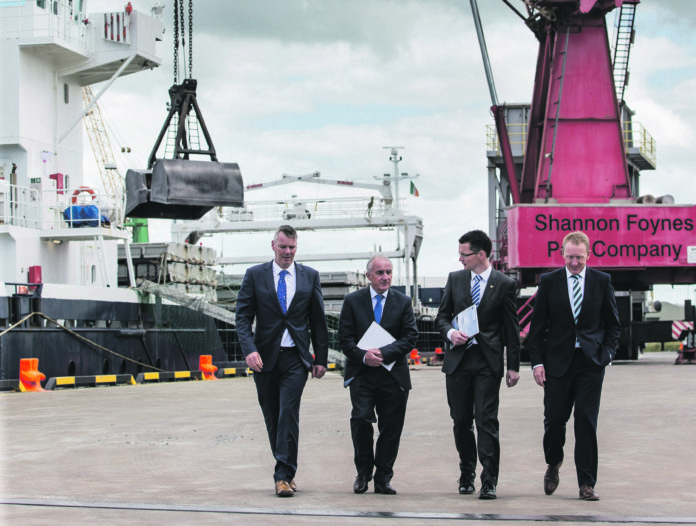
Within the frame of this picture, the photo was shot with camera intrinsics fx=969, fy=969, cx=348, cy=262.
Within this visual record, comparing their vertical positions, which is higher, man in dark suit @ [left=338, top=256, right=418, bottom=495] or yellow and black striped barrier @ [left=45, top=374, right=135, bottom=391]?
man in dark suit @ [left=338, top=256, right=418, bottom=495]

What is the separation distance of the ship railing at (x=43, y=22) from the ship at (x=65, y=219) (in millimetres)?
30

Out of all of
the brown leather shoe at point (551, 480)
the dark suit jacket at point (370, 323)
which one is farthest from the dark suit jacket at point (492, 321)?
the brown leather shoe at point (551, 480)

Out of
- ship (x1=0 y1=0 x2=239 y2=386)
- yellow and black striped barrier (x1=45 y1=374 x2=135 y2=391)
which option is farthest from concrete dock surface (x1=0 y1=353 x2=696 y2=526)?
ship (x1=0 y1=0 x2=239 y2=386)

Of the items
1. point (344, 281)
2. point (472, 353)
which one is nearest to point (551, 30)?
point (344, 281)

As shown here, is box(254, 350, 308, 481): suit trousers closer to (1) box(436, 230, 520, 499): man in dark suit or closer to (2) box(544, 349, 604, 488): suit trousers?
(1) box(436, 230, 520, 499): man in dark suit

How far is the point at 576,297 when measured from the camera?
6367 millimetres

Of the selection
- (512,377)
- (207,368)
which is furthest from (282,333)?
(207,368)

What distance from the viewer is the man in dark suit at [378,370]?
21.0ft

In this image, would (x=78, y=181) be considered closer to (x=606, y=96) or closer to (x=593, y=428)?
(x=606, y=96)

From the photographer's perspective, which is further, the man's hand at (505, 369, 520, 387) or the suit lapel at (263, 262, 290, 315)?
the suit lapel at (263, 262, 290, 315)

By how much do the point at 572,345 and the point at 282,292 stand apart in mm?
1971

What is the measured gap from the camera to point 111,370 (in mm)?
20641

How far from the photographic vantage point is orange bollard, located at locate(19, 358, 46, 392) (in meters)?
17.3

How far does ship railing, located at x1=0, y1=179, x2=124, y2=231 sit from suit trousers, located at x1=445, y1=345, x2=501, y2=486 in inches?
631
